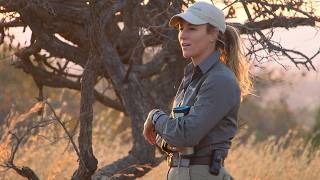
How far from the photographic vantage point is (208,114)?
416 centimetres

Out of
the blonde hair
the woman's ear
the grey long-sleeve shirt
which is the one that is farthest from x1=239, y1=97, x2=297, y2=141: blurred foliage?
the grey long-sleeve shirt

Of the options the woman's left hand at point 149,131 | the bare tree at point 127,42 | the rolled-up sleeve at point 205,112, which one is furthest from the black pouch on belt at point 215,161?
the bare tree at point 127,42

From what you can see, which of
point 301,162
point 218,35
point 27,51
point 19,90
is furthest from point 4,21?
point 19,90

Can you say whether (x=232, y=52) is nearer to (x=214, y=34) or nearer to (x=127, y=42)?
(x=214, y=34)

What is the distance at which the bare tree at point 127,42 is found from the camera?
22.1ft

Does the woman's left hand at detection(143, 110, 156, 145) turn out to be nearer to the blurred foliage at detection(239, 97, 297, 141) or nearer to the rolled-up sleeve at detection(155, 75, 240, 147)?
the rolled-up sleeve at detection(155, 75, 240, 147)

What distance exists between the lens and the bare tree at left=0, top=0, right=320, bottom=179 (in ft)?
22.1

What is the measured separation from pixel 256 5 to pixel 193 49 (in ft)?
10.2

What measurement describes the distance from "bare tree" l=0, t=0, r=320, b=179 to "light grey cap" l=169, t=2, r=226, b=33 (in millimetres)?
1981

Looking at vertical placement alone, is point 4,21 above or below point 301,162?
above

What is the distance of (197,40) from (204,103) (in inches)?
16.8

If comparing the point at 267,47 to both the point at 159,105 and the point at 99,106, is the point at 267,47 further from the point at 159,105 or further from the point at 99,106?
the point at 99,106

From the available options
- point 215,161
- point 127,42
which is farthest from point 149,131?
point 127,42

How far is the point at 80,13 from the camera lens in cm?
753
